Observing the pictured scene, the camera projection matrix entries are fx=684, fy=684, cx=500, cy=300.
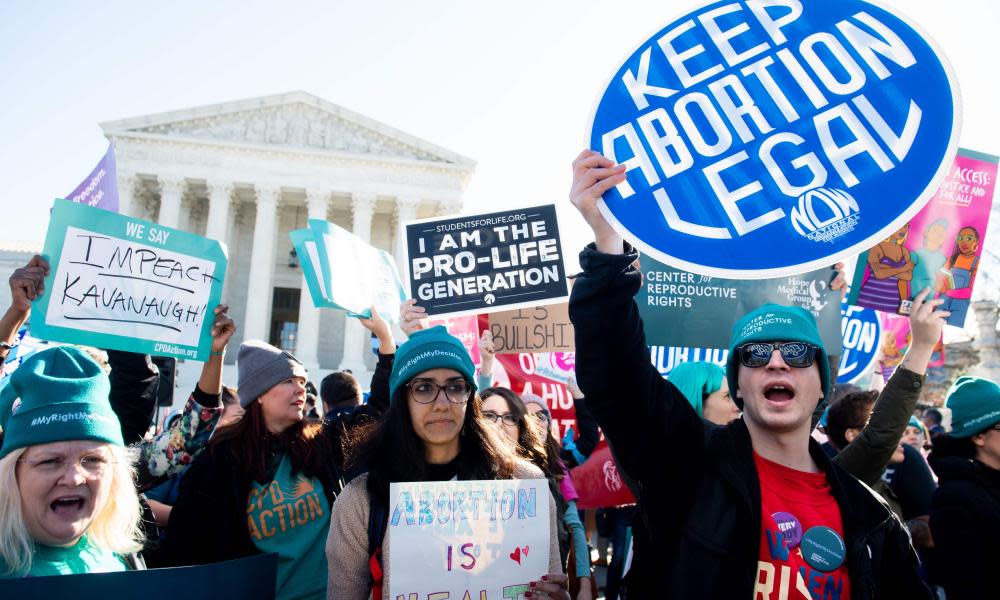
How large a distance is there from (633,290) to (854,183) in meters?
0.67

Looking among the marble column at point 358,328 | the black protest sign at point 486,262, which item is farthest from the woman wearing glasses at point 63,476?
the marble column at point 358,328

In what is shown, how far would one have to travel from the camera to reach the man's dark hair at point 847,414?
3.84m

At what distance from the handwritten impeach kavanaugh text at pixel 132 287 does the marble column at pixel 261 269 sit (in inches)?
1224

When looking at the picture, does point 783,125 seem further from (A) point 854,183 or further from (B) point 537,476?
(B) point 537,476

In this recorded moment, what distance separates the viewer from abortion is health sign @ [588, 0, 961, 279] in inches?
69.5

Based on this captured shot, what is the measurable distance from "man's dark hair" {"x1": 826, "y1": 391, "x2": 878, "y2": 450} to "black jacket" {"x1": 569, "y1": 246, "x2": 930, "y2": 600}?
2252 mm

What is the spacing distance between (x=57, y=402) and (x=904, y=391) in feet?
9.47

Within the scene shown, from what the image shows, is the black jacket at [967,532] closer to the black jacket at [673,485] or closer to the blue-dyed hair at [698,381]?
the black jacket at [673,485]

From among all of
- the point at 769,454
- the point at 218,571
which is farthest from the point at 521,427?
the point at 218,571

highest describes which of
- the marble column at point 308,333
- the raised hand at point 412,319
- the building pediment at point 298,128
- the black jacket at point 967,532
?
the building pediment at point 298,128

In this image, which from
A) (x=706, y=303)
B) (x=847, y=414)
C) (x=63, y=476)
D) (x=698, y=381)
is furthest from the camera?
(x=706, y=303)

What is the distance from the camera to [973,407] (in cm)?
289

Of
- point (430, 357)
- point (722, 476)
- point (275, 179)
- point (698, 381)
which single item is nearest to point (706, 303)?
point (698, 381)

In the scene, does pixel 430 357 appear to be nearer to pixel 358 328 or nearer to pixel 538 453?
pixel 538 453
